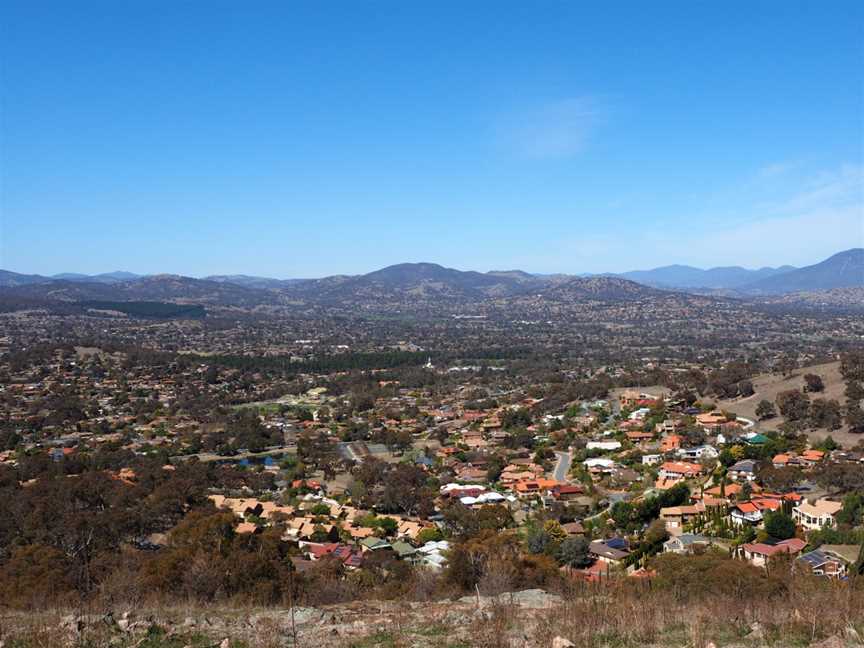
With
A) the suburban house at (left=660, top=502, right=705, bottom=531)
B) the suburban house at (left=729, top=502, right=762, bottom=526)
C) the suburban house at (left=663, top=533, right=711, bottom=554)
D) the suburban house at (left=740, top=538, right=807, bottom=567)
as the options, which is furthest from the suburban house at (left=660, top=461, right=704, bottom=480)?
the suburban house at (left=740, top=538, right=807, bottom=567)

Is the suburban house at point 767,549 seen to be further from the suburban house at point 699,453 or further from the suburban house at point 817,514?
the suburban house at point 699,453

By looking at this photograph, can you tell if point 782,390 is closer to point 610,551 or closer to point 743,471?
point 743,471

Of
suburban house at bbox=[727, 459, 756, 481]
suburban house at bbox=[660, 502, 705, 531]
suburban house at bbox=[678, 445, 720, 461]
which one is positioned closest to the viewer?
suburban house at bbox=[660, 502, 705, 531]

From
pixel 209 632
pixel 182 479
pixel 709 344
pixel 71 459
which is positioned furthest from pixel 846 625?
pixel 709 344

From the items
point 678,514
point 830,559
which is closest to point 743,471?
point 678,514

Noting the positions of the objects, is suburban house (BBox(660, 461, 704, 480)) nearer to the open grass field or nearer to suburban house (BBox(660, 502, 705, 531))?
suburban house (BBox(660, 502, 705, 531))

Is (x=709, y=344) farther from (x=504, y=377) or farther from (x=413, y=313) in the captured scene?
(x=413, y=313)

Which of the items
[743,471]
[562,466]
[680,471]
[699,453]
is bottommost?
[562,466]

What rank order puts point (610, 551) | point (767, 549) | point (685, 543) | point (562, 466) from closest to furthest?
point (767, 549) → point (610, 551) → point (685, 543) → point (562, 466)
